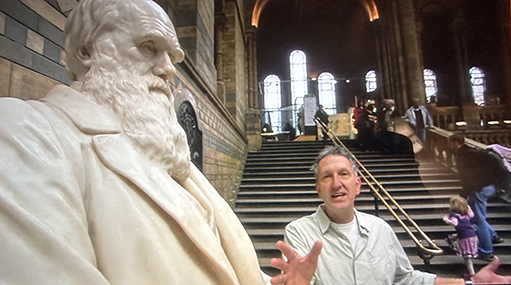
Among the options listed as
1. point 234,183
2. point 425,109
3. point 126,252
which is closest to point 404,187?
point 425,109

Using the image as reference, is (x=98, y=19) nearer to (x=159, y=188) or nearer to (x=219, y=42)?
(x=159, y=188)

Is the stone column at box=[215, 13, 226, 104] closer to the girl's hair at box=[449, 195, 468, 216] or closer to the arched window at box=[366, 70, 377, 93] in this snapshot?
the girl's hair at box=[449, 195, 468, 216]

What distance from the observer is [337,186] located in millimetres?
1257

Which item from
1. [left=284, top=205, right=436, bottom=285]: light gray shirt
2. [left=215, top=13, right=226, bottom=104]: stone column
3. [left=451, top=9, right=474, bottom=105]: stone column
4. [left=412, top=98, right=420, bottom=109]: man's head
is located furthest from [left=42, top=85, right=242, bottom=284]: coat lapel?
[left=215, top=13, right=226, bottom=104]: stone column

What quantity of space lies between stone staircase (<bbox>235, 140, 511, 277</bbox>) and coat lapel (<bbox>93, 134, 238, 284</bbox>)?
4.93 feet

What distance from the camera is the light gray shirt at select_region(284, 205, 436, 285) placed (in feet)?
4.00

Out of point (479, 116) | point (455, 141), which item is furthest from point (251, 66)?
point (479, 116)

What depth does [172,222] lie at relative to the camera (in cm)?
55

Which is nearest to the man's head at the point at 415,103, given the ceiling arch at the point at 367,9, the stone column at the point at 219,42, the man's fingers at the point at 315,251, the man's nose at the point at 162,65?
the man's fingers at the point at 315,251

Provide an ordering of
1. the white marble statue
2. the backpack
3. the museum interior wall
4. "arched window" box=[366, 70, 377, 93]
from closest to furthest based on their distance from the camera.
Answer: the white marble statue, the museum interior wall, the backpack, "arched window" box=[366, 70, 377, 93]

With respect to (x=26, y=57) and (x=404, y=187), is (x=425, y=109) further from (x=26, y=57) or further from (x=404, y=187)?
(x=26, y=57)

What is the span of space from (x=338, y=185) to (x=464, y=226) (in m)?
1.25

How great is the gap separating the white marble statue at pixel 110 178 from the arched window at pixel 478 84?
6.74ft

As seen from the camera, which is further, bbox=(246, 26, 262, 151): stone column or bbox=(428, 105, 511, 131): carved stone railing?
bbox=(246, 26, 262, 151): stone column
